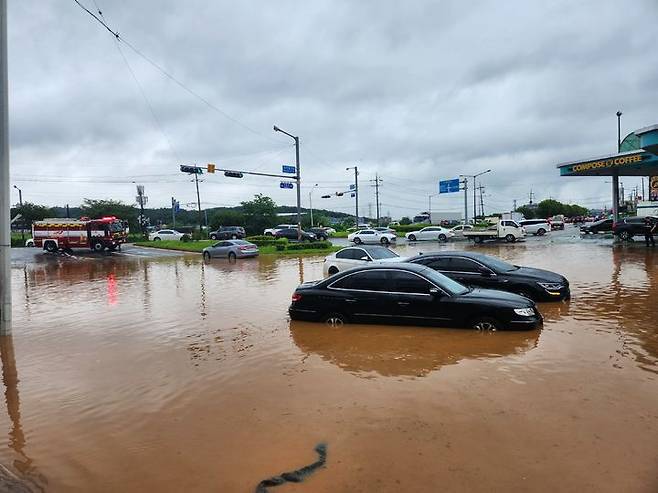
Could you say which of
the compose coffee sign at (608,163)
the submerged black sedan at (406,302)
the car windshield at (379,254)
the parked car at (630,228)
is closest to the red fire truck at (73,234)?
the car windshield at (379,254)

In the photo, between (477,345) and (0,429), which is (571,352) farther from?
(0,429)

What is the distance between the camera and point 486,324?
8.95 m

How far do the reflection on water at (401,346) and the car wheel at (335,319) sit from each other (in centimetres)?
21

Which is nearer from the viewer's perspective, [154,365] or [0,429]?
[0,429]

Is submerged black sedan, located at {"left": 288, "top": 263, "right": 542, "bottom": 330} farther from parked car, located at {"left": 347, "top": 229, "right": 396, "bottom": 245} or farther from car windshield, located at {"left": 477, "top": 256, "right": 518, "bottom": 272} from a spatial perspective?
parked car, located at {"left": 347, "top": 229, "right": 396, "bottom": 245}

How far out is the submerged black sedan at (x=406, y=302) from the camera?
29.3ft

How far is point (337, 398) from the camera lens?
614 cm

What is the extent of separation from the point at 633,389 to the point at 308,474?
4321 millimetres

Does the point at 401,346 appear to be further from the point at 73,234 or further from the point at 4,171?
the point at 73,234

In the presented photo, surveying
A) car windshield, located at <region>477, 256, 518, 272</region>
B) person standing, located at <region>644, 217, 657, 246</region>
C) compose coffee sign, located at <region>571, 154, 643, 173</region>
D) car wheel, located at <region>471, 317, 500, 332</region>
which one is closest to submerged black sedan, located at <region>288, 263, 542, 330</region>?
car wheel, located at <region>471, 317, 500, 332</region>

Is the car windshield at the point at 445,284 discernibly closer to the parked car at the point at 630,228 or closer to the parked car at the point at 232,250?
the parked car at the point at 232,250

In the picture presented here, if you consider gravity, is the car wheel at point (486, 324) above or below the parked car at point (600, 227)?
below

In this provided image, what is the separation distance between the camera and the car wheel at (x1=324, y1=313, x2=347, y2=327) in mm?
10008

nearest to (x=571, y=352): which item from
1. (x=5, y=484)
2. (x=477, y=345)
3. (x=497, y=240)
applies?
(x=477, y=345)
